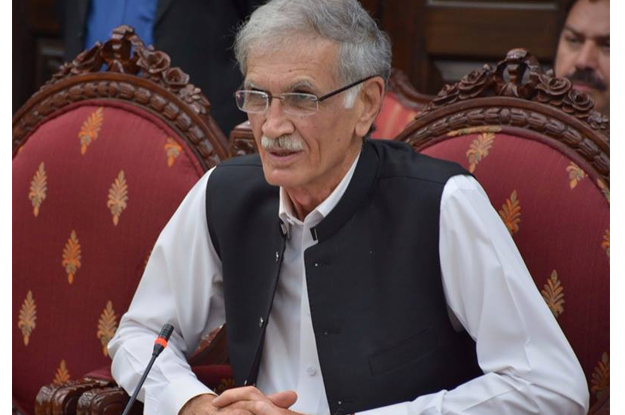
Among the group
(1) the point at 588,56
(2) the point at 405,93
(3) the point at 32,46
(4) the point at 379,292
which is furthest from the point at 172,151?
(3) the point at 32,46

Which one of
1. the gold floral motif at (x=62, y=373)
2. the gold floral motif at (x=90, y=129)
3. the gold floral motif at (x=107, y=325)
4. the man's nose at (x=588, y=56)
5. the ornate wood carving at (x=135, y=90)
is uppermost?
the man's nose at (x=588, y=56)

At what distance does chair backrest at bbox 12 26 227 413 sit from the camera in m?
2.28

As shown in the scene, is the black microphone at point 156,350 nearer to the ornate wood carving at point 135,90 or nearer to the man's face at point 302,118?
the man's face at point 302,118

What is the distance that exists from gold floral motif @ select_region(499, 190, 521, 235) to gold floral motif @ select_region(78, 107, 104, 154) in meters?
0.87

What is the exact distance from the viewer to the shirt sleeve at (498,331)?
1.76 meters

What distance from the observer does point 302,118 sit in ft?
6.14

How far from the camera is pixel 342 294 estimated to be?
1915 millimetres

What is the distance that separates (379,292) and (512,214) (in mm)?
280

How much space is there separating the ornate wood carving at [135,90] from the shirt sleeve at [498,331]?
606 mm

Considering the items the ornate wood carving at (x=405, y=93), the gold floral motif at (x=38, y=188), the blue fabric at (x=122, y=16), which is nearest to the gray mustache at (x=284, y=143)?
the gold floral motif at (x=38, y=188)

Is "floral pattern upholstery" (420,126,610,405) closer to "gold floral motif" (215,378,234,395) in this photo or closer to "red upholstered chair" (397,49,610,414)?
"red upholstered chair" (397,49,610,414)

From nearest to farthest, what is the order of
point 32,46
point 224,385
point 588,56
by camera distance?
1. point 224,385
2. point 588,56
3. point 32,46

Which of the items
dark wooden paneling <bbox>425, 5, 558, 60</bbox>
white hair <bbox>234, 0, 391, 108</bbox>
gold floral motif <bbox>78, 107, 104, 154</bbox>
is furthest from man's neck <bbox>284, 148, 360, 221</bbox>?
dark wooden paneling <bbox>425, 5, 558, 60</bbox>

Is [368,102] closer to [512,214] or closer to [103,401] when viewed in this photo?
[512,214]
